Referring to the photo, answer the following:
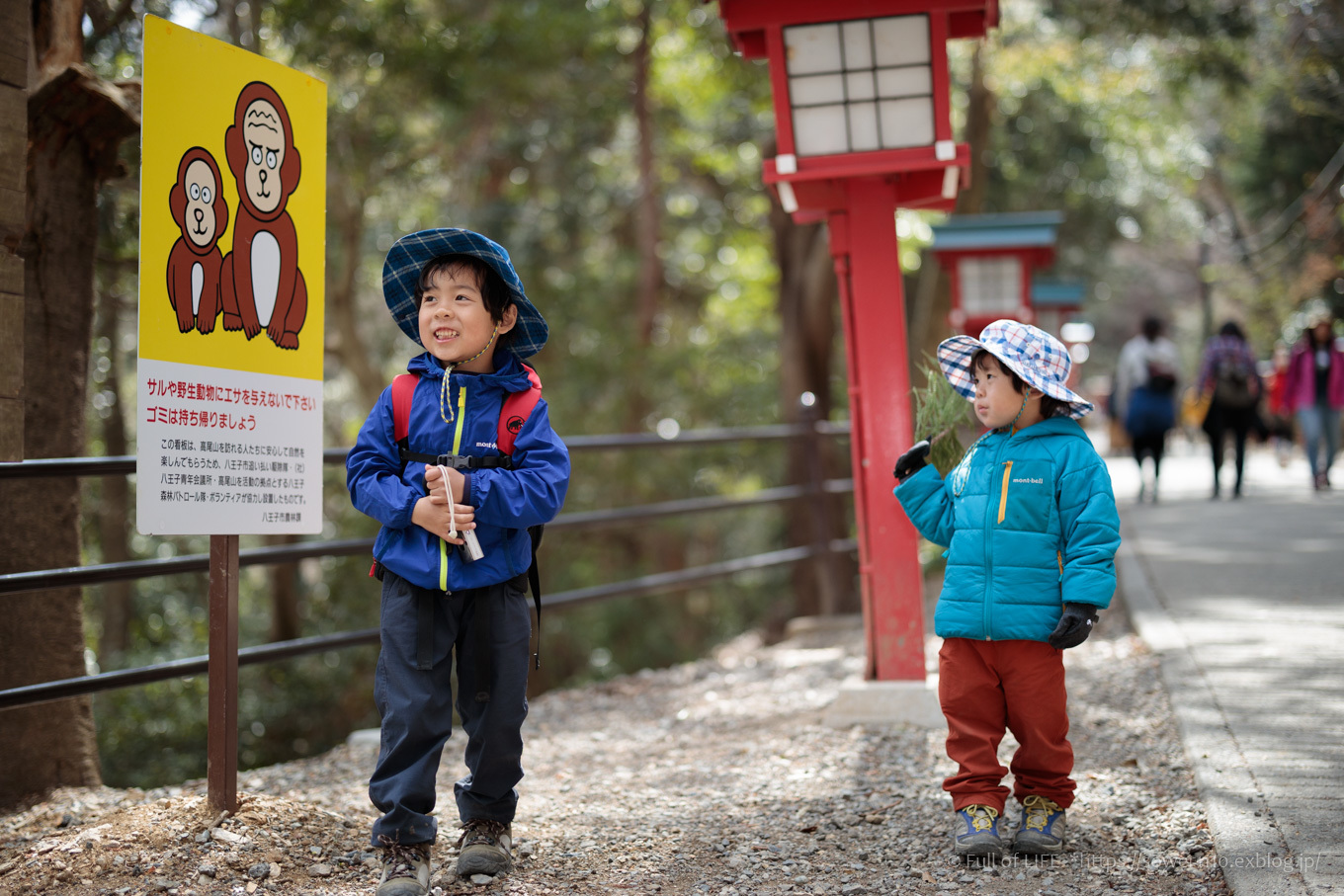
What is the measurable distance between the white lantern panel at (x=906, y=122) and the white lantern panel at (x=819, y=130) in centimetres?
16

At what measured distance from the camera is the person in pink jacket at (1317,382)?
10.5 meters

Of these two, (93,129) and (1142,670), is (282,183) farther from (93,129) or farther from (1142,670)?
(1142,670)

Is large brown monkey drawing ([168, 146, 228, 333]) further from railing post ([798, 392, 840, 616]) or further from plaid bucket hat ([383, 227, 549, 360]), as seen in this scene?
railing post ([798, 392, 840, 616])

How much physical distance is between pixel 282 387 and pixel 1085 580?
7.39 ft

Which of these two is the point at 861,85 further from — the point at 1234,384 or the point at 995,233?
the point at 1234,384

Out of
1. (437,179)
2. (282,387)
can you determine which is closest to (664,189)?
(437,179)

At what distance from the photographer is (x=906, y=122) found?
447 cm

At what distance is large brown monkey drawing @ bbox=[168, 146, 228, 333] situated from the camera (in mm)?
2979

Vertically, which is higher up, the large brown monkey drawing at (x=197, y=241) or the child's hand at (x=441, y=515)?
the large brown monkey drawing at (x=197, y=241)

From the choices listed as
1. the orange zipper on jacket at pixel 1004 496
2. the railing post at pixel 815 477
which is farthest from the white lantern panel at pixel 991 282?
the orange zipper on jacket at pixel 1004 496

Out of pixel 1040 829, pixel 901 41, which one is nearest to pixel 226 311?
pixel 1040 829

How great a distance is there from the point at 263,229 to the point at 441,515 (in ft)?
3.68

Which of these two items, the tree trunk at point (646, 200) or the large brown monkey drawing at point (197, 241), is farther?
the tree trunk at point (646, 200)

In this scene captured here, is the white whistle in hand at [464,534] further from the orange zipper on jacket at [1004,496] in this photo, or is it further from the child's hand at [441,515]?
the orange zipper on jacket at [1004,496]
